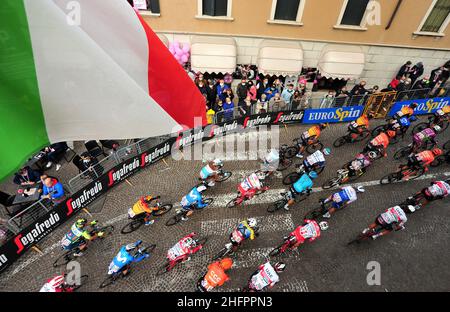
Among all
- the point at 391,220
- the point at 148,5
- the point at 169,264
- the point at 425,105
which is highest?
the point at 148,5

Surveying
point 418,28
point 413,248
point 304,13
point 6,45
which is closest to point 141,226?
point 6,45

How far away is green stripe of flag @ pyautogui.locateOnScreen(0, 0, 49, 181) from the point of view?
9.51 feet

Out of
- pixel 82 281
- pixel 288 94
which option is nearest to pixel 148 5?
pixel 288 94

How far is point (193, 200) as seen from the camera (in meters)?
11.4

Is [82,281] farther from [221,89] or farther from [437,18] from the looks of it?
[437,18]

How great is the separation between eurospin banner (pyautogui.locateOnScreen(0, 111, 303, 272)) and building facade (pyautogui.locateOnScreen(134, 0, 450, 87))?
303 centimetres

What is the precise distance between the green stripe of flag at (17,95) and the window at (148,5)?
14.6 meters

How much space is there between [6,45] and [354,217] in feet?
43.5

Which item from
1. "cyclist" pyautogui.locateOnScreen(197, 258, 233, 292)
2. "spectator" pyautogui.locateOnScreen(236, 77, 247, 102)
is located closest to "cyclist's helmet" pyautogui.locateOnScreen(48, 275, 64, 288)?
"cyclist" pyautogui.locateOnScreen(197, 258, 233, 292)

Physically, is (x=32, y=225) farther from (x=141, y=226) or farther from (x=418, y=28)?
(x=418, y=28)

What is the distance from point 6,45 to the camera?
298 cm

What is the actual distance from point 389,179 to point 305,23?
388 inches

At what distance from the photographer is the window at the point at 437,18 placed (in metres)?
16.7

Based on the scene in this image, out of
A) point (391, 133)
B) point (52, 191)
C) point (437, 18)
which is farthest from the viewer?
point (437, 18)
